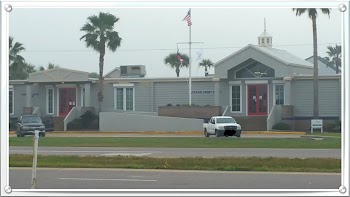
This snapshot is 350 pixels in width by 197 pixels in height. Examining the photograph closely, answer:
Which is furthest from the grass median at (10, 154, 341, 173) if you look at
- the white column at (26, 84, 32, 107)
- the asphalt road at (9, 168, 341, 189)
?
the white column at (26, 84, 32, 107)

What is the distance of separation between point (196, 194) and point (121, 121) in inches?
119

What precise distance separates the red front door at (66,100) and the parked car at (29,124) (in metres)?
0.22

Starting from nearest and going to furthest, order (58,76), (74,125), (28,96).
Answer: (28,96) → (58,76) → (74,125)

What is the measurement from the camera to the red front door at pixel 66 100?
5.34m

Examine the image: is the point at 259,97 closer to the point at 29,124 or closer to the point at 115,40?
the point at 115,40

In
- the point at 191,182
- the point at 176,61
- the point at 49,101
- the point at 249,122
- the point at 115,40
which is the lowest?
the point at 191,182

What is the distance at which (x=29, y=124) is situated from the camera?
511 cm

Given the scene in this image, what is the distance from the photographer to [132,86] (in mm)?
7148

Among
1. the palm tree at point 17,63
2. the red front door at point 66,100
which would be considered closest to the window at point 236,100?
the red front door at point 66,100

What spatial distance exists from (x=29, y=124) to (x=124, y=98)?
154 centimetres

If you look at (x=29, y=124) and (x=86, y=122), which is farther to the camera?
(x=86, y=122)

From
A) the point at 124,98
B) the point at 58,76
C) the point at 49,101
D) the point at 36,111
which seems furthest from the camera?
the point at 124,98

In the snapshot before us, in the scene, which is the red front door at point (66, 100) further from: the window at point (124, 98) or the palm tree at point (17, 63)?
the palm tree at point (17, 63)

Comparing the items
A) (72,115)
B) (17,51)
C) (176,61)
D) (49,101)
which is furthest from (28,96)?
(176,61)
